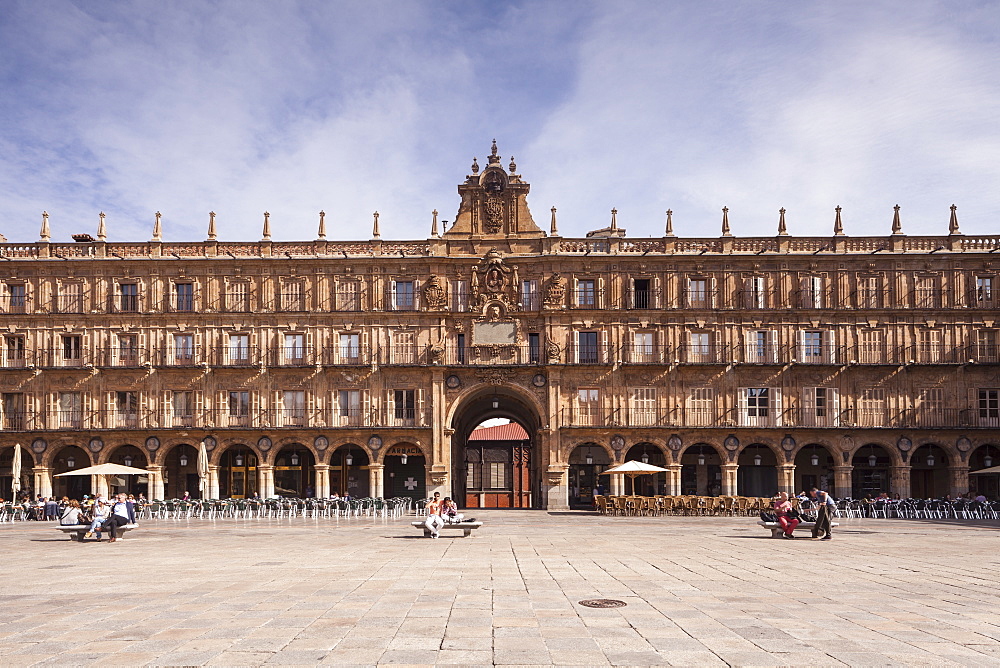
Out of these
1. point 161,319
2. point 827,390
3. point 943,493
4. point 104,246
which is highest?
point 104,246

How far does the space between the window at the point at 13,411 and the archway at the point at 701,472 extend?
3686 centimetres

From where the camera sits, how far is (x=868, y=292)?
52.7 metres

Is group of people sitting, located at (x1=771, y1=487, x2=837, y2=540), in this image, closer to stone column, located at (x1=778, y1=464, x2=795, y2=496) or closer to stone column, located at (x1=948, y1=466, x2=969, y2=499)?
stone column, located at (x1=778, y1=464, x2=795, y2=496)

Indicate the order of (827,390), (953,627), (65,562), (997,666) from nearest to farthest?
1. (997,666)
2. (953,627)
3. (65,562)
4. (827,390)

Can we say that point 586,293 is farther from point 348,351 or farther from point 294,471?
point 294,471

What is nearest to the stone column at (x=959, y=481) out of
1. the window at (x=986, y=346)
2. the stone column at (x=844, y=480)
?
the stone column at (x=844, y=480)

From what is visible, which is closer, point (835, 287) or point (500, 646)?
point (500, 646)

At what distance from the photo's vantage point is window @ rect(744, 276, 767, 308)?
173 ft

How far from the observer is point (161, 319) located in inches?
2090

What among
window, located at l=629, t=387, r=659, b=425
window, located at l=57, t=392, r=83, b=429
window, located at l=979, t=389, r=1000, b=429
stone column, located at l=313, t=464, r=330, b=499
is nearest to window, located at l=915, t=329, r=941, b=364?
window, located at l=979, t=389, r=1000, b=429

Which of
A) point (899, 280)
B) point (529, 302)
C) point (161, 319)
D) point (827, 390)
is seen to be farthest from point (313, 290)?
point (899, 280)

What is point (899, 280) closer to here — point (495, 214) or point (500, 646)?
point (495, 214)

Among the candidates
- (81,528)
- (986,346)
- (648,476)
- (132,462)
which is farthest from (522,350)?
(81,528)

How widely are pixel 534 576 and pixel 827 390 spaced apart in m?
39.6
